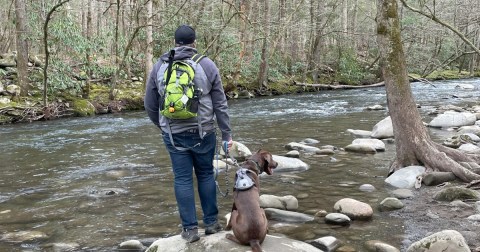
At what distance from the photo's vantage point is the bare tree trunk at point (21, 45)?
16047 mm

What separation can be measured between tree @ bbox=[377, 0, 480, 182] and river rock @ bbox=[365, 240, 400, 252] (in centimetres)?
288

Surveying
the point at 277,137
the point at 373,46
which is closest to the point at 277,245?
the point at 277,137

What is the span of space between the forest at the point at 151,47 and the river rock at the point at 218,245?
192 inches

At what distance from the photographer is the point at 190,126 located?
12.6 feet

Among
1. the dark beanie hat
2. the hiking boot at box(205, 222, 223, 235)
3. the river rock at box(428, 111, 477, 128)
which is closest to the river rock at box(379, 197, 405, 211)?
the hiking boot at box(205, 222, 223, 235)

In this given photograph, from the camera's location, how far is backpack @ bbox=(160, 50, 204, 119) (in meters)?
3.69

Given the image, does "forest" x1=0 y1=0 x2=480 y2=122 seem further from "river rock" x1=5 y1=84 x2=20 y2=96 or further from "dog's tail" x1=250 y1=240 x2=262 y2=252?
"dog's tail" x1=250 y1=240 x2=262 y2=252

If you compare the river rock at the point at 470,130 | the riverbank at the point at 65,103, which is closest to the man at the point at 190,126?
the river rock at the point at 470,130

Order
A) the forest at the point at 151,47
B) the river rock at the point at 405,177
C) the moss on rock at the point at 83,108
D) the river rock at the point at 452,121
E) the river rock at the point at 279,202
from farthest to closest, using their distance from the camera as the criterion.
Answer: the moss on rock at the point at 83,108 → the forest at the point at 151,47 → the river rock at the point at 452,121 → the river rock at the point at 405,177 → the river rock at the point at 279,202

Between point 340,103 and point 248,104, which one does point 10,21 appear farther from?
point 340,103

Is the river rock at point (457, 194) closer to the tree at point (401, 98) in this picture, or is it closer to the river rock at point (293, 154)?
the tree at point (401, 98)

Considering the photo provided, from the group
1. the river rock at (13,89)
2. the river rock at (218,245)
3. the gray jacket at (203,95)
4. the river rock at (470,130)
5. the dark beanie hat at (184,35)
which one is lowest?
the river rock at (470,130)

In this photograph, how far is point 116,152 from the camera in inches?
394

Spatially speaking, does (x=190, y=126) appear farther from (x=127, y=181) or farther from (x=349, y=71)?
(x=349, y=71)
